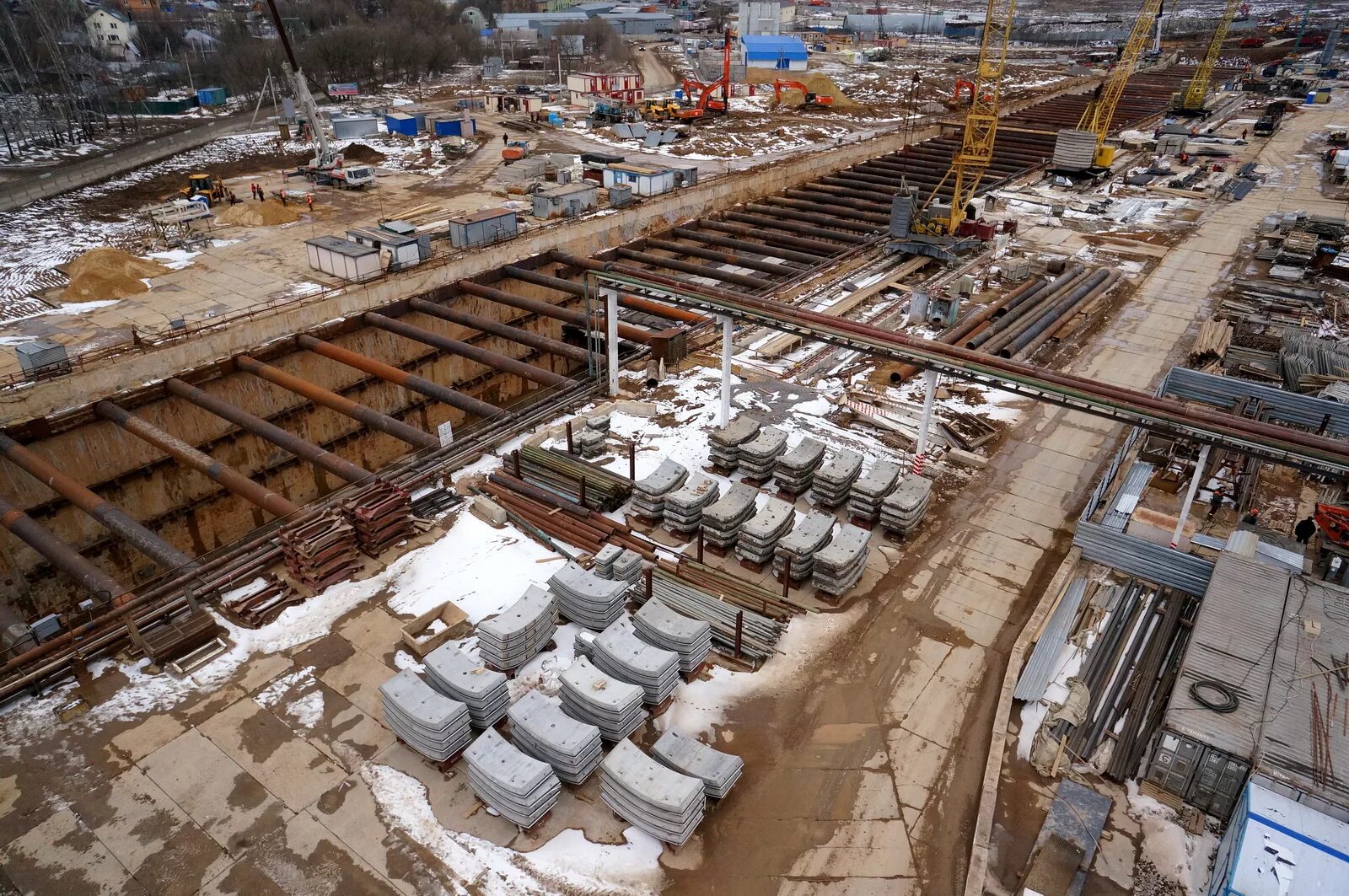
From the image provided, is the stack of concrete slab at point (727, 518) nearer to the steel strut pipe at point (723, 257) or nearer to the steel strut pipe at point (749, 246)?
the steel strut pipe at point (723, 257)

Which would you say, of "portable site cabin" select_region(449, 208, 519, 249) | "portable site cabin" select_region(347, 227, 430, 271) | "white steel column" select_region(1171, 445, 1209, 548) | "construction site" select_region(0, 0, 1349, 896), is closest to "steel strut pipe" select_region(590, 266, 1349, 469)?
"construction site" select_region(0, 0, 1349, 896)

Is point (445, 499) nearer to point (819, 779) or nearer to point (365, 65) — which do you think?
point (819, 779)

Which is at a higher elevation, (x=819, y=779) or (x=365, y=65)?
(x=365, y=65)

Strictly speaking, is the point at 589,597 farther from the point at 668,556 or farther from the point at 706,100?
the point at 706,100

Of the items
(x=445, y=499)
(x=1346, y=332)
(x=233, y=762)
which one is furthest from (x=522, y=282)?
(x=1346, y=332)

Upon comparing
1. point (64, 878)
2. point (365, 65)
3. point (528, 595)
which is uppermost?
point (365, 65)

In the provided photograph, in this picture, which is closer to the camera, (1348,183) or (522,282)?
(522,282)

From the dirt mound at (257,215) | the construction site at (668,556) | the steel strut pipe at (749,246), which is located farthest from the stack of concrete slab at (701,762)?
the dirt mound at (257,215)

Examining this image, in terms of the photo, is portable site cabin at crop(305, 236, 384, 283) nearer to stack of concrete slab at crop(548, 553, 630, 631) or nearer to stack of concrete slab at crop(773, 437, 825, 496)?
stack of concrete slab at crop(773, 437, 825, 496)
